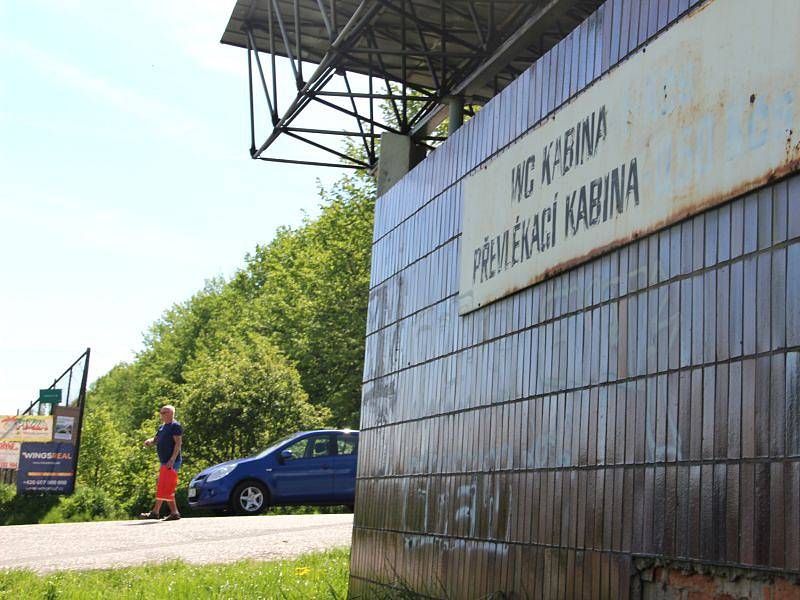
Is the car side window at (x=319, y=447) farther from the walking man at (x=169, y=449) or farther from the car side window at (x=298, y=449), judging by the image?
the walking man at (x=169, y=449)

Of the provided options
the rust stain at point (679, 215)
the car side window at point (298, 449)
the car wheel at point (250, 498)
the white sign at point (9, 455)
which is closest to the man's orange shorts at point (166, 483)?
the car wheel at point (250, 498)

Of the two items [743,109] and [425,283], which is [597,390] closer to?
[743,109]

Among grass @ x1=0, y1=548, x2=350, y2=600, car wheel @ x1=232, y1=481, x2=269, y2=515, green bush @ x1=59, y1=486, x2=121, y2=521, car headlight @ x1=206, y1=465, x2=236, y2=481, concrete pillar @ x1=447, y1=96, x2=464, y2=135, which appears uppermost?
concrete pillar @ x1=447, y1=96, x2=464, y2=135

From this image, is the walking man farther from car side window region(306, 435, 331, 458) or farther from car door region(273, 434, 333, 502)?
car side window region(306, 435, 331, 458)

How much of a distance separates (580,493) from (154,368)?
55.3 metres

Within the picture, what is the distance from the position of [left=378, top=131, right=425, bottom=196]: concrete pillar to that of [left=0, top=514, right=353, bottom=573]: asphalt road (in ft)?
14.9

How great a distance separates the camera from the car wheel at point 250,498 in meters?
19.3

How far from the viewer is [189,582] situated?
10586 millimetres

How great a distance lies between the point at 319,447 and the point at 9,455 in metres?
10.4

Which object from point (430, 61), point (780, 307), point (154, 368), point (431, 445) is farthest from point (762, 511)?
point (154, 368)

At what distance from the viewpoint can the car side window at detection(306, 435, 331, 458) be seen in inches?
771

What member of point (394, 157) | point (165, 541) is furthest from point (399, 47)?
point (165, 541)

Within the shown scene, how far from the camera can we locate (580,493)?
6.58 metres

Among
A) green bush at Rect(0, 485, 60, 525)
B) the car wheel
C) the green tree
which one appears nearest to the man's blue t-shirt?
the car wheel
